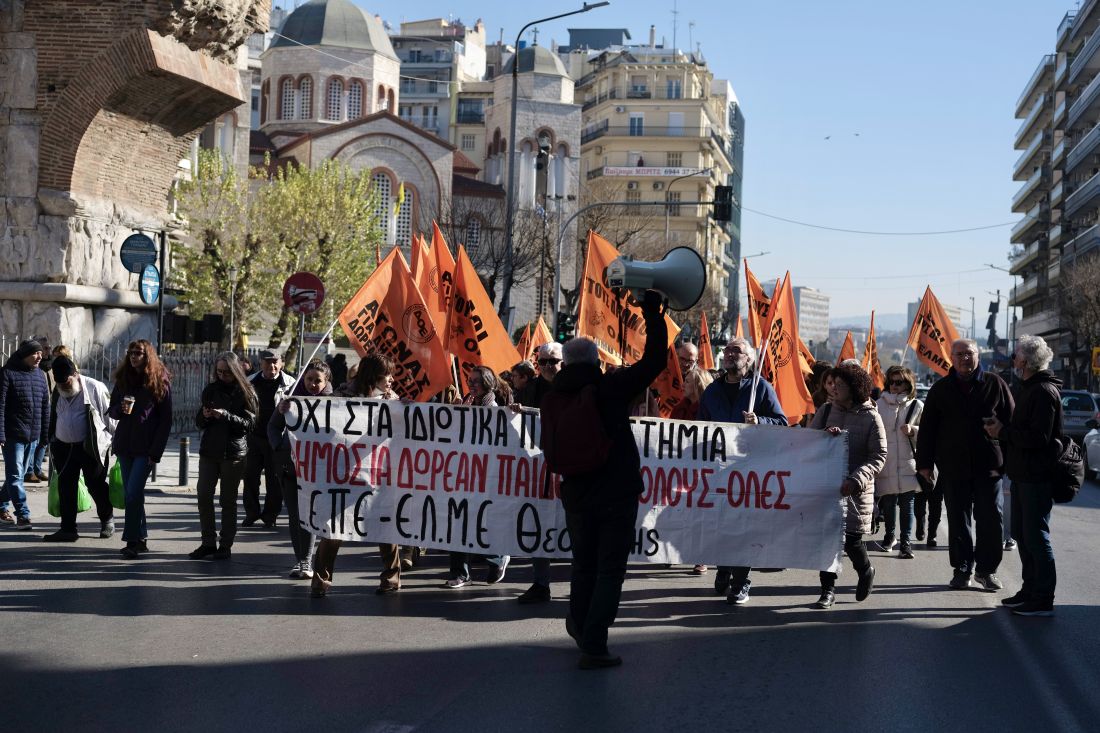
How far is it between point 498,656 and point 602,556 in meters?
0.82

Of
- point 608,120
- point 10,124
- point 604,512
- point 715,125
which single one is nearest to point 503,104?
point 608,120

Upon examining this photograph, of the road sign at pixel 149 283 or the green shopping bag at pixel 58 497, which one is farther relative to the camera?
the road sign at pixel 149 283

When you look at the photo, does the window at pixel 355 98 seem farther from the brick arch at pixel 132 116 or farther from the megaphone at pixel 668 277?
the megaphone at pixel 668 277

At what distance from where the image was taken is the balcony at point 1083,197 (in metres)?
69.7

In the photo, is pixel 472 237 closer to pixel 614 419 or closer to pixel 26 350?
pixel 26 350

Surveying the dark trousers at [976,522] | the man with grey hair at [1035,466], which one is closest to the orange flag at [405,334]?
the dark trousers at [976,522]

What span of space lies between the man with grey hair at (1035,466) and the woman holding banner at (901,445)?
7.38 feet

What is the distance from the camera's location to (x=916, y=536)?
14109mm

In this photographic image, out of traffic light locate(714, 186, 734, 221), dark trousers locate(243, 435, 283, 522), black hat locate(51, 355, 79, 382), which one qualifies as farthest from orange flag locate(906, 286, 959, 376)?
Answer: traffic light locate(714, 186, 734, 221)

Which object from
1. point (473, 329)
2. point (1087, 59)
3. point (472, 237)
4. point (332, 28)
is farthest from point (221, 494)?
point (1087, 59)

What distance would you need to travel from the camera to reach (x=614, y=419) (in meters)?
7.10

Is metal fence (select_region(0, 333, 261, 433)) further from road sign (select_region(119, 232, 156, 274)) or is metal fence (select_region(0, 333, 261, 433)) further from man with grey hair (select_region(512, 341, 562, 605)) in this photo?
man with grey hair (select_region(512, 341, 562, 605))


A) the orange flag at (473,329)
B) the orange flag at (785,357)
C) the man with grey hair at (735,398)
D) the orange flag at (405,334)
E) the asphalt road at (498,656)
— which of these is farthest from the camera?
the orange flag at (785,357)

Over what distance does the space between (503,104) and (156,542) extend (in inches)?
2723
